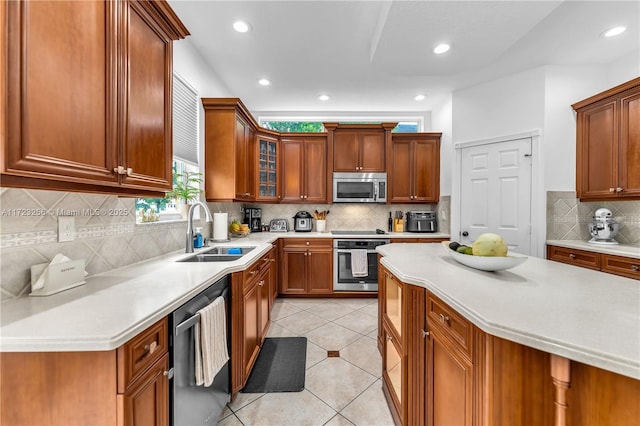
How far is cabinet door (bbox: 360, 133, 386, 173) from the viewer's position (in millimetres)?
3898

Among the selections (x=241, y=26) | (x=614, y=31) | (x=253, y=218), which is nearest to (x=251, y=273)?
(x=253, y=218)

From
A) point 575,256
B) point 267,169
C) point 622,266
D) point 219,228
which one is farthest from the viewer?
point 267,169

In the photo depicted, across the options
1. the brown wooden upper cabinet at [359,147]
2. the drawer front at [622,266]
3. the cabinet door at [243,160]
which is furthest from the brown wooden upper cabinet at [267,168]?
the drawer front at [622,266]

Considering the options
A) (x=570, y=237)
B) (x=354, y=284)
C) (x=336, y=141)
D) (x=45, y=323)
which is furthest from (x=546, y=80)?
(x=45, y=323)

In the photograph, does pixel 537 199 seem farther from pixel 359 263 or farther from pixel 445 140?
pixel 359 263

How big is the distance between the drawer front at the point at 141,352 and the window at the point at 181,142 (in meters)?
1.20

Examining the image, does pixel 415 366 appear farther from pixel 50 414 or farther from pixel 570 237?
pixel 570 237

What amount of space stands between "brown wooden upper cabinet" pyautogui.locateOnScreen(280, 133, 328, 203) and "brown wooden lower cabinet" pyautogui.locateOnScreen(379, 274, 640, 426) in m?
2.80

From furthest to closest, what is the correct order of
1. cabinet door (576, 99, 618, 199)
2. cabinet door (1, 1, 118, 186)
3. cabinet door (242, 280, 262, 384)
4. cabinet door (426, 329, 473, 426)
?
cabinet door (576, 99, 618, 199) < cabinet door (242, 280, 262, 384) < cabinet door (426, 329, 473, 426) < cabinet door (1, 1, 118, 186)

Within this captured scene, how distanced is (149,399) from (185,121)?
228cm

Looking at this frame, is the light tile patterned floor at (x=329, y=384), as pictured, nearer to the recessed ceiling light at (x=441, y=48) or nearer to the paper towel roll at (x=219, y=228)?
the paper towel roll at (x=219, y=228)

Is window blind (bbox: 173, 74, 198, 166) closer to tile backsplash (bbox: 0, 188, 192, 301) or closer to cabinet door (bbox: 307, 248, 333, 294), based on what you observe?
tile backsplash (bbox: 0, 188, 192, 301)

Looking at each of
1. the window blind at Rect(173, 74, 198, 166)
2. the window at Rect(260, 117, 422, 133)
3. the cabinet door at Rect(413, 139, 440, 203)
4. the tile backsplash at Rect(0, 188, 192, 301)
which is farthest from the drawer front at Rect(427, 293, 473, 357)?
the window at Rect(260, 117, 422, 133)

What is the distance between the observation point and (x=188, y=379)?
119 centimetres
